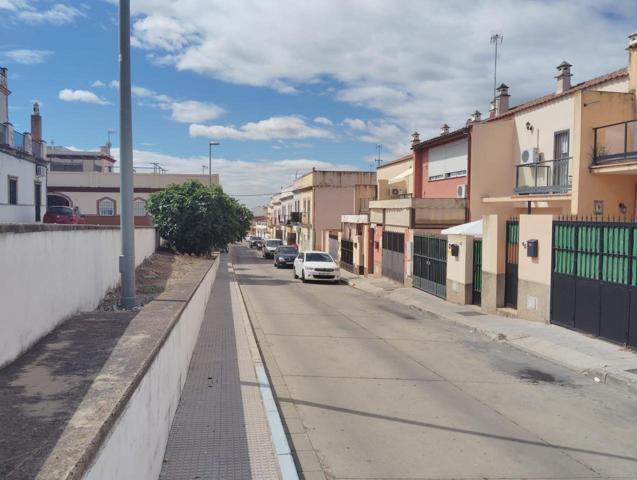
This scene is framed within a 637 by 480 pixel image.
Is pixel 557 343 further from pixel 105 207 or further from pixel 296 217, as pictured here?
pixel 105 207

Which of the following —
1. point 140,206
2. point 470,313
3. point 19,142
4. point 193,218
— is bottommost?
point 470,313

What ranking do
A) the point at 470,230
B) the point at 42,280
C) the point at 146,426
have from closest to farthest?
the point at 146,426 < the point at 42,280 < the point at 470,230

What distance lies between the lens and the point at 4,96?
30.1 meters

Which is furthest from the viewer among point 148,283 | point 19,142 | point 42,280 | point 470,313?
point 19,142

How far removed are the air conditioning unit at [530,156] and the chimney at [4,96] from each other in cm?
2620

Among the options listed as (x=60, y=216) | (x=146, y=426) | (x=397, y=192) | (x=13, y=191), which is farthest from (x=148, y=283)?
(x=397, y=192)

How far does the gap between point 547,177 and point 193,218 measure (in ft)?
52.4

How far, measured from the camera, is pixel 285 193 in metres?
72.6

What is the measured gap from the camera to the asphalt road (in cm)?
559

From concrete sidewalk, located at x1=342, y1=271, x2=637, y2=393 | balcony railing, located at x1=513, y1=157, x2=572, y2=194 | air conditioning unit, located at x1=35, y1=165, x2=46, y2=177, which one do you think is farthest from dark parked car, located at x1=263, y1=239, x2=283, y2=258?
concrete sidewalk, located at x1=342, y1=271, x2=637, y2=393

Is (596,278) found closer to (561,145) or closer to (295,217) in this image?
(561,145)

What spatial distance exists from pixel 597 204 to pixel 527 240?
225cm

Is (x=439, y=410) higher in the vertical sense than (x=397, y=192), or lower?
lower

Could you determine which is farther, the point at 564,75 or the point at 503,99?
the point at 503,99
